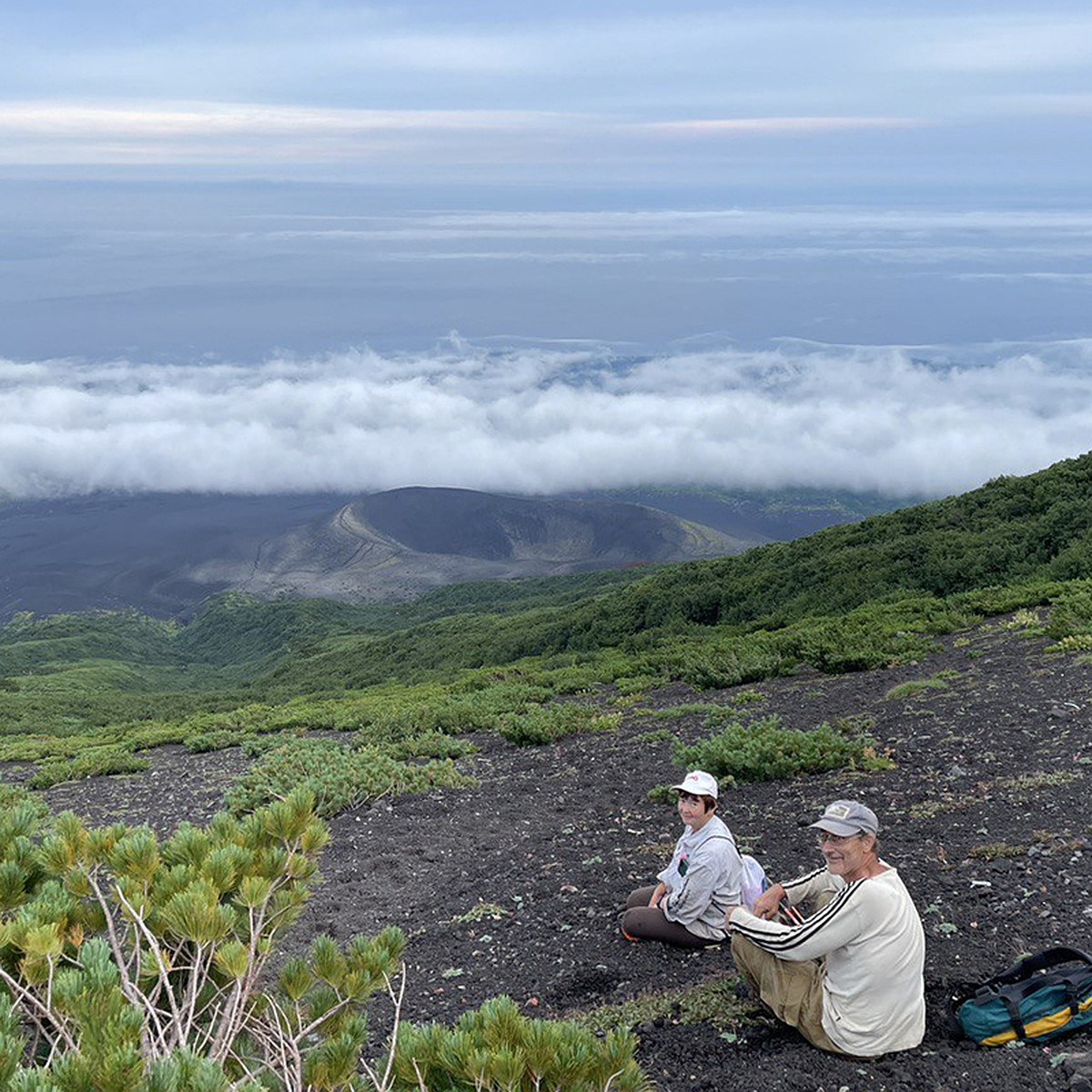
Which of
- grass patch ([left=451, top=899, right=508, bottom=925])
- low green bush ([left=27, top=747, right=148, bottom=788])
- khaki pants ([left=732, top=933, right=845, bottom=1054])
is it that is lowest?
low green bush ([left=27, top=747, right=148, bottom=788])

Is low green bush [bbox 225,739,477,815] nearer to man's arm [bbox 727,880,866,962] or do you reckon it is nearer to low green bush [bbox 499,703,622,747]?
low green bush [bbox 499,703,622,747]

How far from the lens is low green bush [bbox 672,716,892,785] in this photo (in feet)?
42.3

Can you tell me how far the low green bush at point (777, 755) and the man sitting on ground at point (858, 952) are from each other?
6396mm

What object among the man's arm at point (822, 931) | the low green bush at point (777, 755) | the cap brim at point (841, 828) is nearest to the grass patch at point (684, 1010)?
the man's arm at point (822, 931)

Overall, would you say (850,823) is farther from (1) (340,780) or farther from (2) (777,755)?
(1) (340,780)

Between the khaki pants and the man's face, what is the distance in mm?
621

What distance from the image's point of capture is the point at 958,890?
8406 millimetres

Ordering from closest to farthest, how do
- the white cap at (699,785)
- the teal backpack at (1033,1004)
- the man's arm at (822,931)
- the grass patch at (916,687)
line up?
the teal backpack at (1033,1004)
the man's arm at (822,931)
the white cap at (699,785)
the grass patch at (916,687)

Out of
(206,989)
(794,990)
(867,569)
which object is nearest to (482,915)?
(794,990)

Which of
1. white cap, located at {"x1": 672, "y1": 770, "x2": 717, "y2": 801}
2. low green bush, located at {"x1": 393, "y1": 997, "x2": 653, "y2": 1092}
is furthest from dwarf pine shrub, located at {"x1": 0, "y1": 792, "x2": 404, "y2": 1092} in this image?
white cap, located at {"x1": 672, "y1": 770, "x2": 717, "y2": 801}

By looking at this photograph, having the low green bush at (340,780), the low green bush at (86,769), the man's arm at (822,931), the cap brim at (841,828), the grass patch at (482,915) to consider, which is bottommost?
the low green bush at (86,769)

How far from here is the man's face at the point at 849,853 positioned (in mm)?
6203

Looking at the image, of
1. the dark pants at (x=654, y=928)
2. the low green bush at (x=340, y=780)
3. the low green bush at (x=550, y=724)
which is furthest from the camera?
the low green bush at (x=550, y=724)

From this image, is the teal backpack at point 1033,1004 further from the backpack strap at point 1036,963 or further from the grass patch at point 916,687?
the grass patch at point 916,687
